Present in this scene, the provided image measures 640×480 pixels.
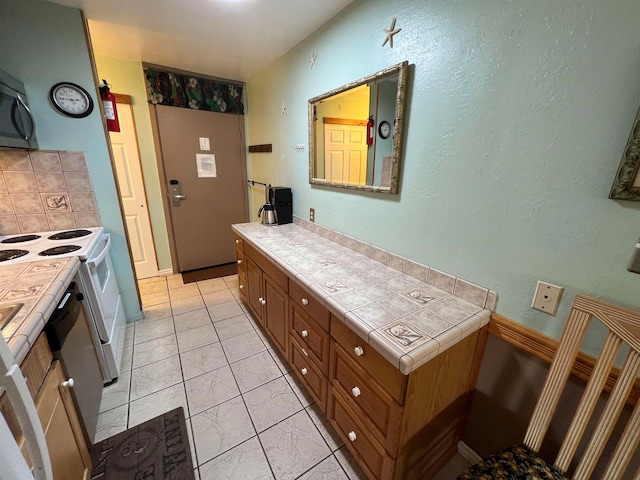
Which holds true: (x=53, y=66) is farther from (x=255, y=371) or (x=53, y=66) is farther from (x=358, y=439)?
(x=358, y=439)

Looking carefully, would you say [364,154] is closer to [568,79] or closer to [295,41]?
[568,79]

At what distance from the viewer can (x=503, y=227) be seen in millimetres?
1015

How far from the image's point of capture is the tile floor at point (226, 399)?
4.09 ft

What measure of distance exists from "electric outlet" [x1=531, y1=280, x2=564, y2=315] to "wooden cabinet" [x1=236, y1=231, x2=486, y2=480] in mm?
239

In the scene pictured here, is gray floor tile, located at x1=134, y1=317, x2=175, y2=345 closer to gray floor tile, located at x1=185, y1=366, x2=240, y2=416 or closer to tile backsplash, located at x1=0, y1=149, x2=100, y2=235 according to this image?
gray floor tile, located at x1=185, y1=366, x2=240, y2=416

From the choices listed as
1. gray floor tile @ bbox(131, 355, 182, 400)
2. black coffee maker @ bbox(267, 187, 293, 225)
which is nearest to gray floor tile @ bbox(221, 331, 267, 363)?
gray floor tile @ bbox(131, 355, 182, 400)

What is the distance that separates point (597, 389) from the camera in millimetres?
754

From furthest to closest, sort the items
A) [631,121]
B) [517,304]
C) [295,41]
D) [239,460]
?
1. [295,41]
2. [239,460]
3. [517,304]
4. [631,121]

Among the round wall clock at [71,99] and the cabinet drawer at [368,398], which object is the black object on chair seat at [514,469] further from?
the round wall clock at [71,99]

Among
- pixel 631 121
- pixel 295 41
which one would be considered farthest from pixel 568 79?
pixel 295 41

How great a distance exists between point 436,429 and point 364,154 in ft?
4.76

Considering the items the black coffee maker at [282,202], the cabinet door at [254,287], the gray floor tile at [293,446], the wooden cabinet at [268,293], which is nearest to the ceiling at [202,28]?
the black coffee maker at [282,202]

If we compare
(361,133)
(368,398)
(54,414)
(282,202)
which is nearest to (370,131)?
(361,133)

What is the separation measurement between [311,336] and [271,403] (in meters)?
0.55
